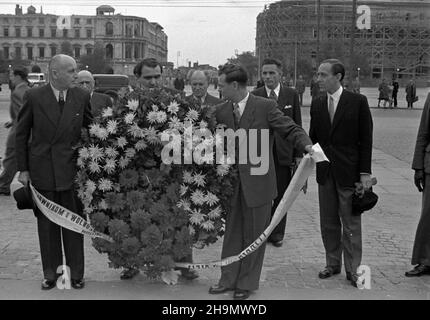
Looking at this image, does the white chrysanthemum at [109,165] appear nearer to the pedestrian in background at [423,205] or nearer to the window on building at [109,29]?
the pedestrian in background at [423,205]

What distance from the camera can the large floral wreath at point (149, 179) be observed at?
4984mm

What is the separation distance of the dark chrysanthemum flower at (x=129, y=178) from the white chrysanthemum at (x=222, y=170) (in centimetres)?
71

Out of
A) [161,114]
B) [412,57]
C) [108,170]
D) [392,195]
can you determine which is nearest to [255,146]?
[161,114]

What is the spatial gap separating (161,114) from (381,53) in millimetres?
81254

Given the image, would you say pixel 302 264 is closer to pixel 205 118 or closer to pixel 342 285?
pixel 342 285

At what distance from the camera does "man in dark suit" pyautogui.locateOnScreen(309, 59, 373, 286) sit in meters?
5.36

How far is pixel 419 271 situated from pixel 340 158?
4.69 feet

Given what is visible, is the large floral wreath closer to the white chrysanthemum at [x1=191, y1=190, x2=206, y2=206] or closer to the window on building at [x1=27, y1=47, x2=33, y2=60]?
the white chrysanthemum at [x1=191, y1=190, x2=206, y2=206]

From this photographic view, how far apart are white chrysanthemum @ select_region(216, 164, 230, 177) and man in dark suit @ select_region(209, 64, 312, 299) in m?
0.13

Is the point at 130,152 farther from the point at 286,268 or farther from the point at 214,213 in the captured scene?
the point at 286,268

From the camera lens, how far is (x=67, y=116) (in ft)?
16.7

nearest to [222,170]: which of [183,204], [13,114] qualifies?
[183,204]

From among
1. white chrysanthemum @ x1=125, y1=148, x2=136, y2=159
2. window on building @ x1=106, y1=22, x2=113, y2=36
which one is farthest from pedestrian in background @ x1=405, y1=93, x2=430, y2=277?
window on building @ x1=106, y1=22, x2=113, y2=36

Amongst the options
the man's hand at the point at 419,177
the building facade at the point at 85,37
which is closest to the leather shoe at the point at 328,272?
the man's hand at the point at 419,177
